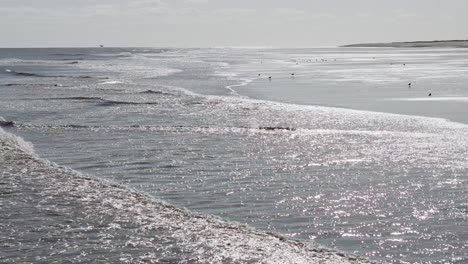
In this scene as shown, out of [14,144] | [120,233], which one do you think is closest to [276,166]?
[120,233]

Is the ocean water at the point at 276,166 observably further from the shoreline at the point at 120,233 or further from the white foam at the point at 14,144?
the white foam at the point at 14,144

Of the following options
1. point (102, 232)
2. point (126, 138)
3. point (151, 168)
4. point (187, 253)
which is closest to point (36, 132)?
point (126, 138)

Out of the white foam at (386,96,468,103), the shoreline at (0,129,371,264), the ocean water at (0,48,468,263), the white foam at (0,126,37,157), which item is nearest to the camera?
the shoreline at (0,129,371,264)

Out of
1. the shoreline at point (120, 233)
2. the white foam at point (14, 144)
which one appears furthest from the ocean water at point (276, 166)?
the white foam at point (14, 144)

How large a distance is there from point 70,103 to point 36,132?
40.9 feet

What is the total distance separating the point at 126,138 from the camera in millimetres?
23016

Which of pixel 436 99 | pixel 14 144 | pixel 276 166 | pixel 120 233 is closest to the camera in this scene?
pixel 120 233

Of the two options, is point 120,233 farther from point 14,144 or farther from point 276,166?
point 14,144

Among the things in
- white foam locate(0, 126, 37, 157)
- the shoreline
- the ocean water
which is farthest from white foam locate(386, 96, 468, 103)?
the shoreline

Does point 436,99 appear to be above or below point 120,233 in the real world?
above

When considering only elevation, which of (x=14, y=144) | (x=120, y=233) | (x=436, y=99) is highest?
(x=436, y=99)

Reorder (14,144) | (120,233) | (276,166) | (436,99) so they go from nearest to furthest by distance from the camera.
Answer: (120,233)
(276,166)
(14,144)
(436,99)

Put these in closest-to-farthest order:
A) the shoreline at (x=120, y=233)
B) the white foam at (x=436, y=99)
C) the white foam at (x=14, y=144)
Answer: the shoreline at (x=120, y=233) → the white foam at (x=14, y=144) → the white foam at (x=436, y=99)

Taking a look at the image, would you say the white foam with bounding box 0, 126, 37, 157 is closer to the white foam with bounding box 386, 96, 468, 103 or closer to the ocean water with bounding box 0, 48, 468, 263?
the ocean water with bounding box 0, 48, 468, 263
